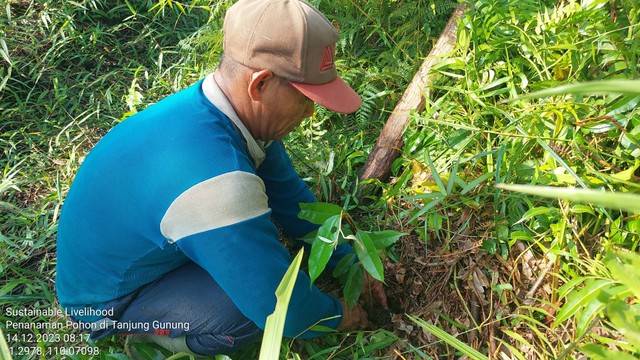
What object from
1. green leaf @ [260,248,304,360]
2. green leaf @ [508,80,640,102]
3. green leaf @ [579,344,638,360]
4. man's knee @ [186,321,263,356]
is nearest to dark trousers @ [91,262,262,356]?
man's knee @ [186,321,263,356]

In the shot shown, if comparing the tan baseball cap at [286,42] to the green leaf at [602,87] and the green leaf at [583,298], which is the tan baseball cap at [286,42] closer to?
the green leaf at [583,298]

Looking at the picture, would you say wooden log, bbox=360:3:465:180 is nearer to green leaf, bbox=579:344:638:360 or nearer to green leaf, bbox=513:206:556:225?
green leaf, bbox=513:206:556:225

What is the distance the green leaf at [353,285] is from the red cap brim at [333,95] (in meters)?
0.51

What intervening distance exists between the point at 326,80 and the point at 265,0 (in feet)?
0.89

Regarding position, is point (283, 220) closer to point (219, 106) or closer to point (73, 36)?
point (219, 106)

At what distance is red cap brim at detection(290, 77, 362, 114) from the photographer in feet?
5.21

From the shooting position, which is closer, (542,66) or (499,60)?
(542,66)

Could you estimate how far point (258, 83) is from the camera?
1563 mm

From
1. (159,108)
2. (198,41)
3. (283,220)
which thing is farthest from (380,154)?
(198,41)

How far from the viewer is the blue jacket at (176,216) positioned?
146 centimetres

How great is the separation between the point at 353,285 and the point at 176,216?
655 mm

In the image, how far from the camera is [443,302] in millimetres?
1953

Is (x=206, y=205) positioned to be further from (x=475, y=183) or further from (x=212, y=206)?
(x=475, y=183)

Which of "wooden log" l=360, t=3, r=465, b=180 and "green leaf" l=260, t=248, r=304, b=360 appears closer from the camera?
"green leaf" l=260, t=248, r=304, b=360
